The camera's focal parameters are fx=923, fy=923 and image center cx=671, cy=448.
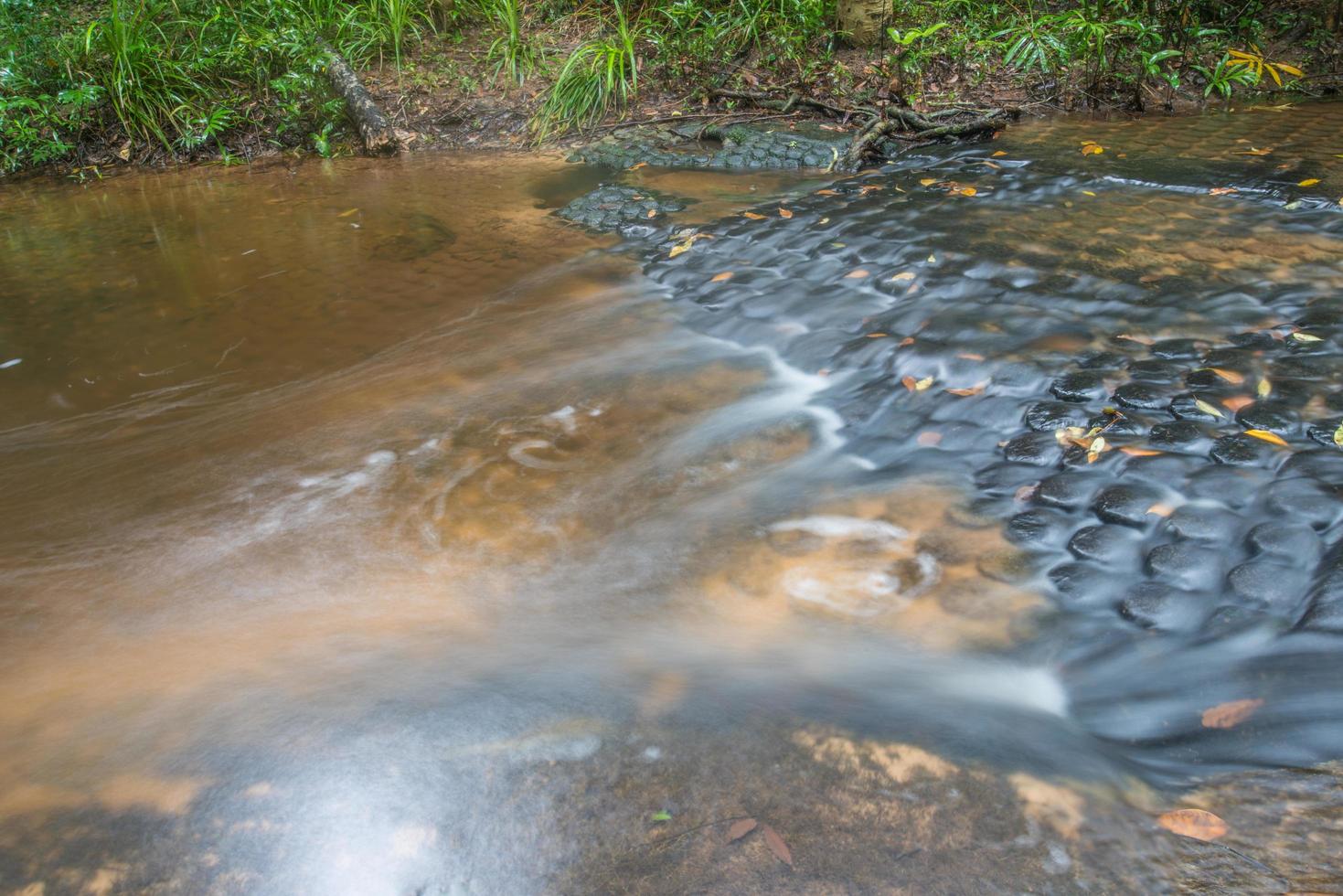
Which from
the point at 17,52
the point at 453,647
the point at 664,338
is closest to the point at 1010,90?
the point at 664,338

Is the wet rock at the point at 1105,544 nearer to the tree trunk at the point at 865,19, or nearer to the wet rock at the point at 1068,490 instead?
the wet rock at the point at 1068,490

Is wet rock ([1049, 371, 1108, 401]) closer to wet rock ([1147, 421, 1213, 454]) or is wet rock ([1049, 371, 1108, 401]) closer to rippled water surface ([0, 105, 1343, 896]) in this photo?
rippled water surface ([0, 105, 1343, 896])

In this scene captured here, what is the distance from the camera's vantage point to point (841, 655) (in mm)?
2215

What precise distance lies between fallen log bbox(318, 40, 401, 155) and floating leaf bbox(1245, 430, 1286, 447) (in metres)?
6.67

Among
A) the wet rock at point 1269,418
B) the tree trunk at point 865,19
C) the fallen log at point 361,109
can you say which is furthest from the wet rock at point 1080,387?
the fallen log at point 361,109

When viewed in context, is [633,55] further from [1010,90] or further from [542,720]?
[542,720]

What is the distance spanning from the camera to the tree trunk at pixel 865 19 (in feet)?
23.7

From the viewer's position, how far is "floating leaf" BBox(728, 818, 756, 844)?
1710mm

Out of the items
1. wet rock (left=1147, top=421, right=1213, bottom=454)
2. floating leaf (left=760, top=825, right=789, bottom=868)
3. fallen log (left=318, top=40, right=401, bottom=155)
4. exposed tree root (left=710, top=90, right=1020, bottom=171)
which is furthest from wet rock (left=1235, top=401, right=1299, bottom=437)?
fallen log (left=318, top=40, right=401, bottom=155)

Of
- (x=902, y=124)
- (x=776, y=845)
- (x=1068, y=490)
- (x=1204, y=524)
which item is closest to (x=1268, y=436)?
(x=1204, y=524)

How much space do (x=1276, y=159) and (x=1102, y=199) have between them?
3.67 feet

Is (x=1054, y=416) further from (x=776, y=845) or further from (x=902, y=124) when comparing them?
(x=902, y=124)

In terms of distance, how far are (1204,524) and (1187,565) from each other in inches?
6.2

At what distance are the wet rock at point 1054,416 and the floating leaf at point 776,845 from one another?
1.69m
